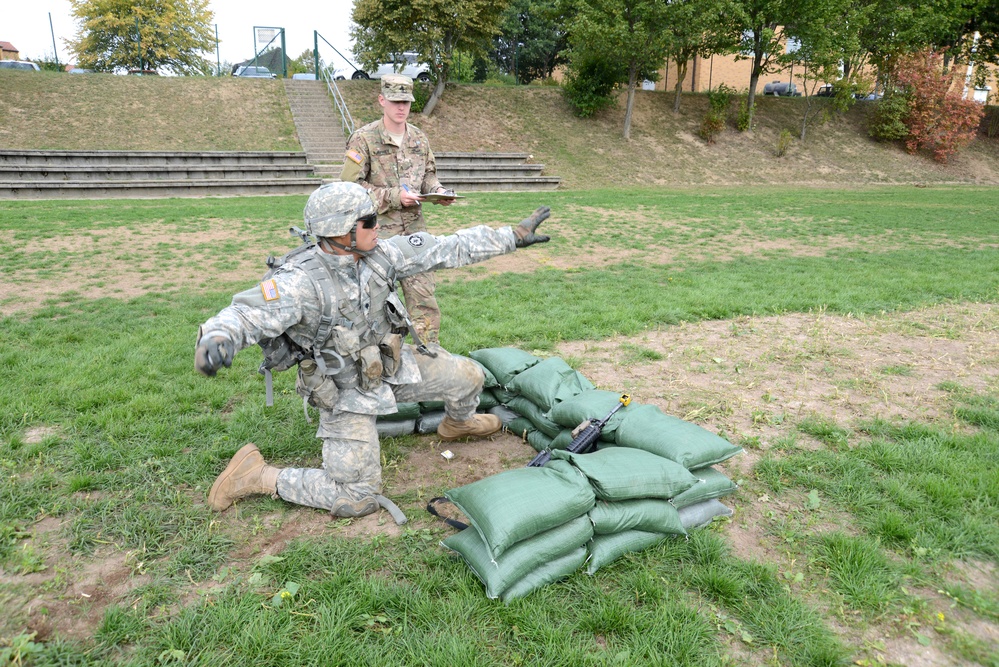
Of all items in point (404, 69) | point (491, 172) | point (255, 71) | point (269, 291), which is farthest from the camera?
point (255, 71)

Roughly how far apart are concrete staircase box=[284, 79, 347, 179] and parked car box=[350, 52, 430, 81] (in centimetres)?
231

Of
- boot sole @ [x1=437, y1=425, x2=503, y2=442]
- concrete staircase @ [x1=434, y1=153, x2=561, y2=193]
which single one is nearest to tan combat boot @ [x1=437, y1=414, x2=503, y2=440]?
boot sole @ [x1=437, y1=425, x2=503, y2=442]

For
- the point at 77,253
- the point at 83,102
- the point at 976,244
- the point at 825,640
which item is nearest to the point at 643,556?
the point at 825,640

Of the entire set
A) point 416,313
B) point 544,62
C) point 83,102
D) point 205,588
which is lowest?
point 205,588

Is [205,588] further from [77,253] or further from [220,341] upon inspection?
[77,253]

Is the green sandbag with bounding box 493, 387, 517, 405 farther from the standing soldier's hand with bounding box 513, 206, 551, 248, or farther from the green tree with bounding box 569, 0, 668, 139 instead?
the green tree with bounding box 569, 0, 668, 139

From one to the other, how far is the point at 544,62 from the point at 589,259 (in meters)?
35.1

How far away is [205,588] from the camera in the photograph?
2672 millimetres

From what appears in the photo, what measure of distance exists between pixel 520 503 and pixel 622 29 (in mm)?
22381

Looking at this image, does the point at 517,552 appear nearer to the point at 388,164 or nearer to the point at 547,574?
the point at 547,574

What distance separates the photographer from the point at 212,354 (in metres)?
2.56

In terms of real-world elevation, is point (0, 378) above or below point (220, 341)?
below

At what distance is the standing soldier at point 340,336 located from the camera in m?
3.15

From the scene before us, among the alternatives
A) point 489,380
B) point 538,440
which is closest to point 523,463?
point 538,440
